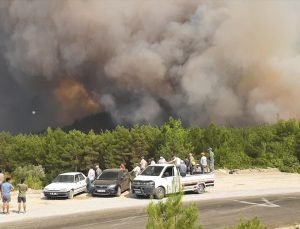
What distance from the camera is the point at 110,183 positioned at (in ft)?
87.4

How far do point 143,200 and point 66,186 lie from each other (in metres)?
4.57

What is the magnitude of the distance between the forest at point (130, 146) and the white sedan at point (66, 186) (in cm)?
3240

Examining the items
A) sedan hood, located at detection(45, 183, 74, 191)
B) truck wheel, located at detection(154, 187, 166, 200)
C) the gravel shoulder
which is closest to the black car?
the gravel shoulder

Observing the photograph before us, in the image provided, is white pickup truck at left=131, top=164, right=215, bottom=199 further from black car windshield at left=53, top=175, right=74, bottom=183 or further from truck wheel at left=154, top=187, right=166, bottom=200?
black car windshield at left=53, top=175, right=74, bottom=183

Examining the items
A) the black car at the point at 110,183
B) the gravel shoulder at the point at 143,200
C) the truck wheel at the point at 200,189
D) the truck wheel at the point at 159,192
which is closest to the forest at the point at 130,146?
the gravel shoulder at the point at 143,200

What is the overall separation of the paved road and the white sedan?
14.4ft

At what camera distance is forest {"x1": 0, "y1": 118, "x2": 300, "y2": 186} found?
6238 cm

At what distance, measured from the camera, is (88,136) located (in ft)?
393

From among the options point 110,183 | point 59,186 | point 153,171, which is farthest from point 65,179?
point 153,171

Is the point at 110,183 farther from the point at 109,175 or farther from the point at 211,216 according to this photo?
the point at 211,216

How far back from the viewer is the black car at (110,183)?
26469mm

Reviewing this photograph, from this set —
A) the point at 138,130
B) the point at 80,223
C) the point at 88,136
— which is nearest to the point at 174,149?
the point at 138,130

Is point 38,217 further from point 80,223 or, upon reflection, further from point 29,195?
point 29,195

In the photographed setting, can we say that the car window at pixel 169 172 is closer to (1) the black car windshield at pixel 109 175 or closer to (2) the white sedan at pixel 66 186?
(1) the black car windshield at pixel 109 175
